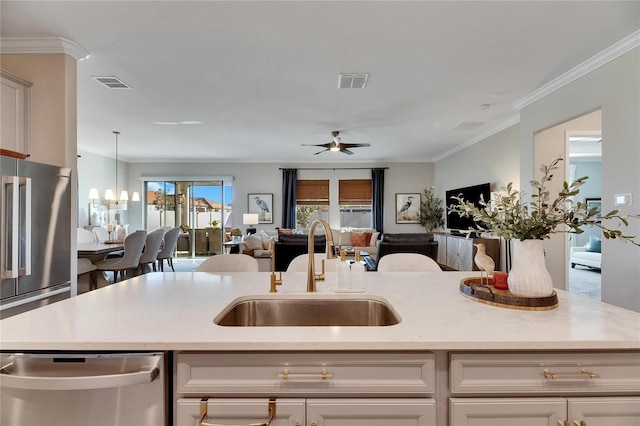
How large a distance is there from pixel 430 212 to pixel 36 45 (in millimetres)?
7587

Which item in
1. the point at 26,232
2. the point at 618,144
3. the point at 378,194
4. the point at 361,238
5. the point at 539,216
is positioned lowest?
the point at 361,238

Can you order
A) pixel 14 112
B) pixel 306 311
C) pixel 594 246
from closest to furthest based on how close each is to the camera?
pixel 306 311
pixel 14 112
pixel 594 246

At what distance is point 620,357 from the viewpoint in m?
0.97

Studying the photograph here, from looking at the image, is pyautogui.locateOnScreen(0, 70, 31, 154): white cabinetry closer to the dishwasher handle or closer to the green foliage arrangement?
the dishwasher handle

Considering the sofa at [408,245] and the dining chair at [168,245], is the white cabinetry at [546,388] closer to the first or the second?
the sofa at [408,245]

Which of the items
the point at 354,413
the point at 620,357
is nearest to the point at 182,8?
the point at 354,413

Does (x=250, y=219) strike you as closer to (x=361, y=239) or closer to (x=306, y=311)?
(x=361, y=239)

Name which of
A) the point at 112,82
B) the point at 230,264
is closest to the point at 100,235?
the point at 112,82

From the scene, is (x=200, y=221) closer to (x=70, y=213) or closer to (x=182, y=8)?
(x=70, y=213)

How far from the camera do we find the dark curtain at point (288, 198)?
27.4 feet

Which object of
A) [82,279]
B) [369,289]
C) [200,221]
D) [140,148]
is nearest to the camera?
[369,289]

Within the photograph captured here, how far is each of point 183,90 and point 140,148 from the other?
395 centimetres

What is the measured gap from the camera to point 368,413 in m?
0.96

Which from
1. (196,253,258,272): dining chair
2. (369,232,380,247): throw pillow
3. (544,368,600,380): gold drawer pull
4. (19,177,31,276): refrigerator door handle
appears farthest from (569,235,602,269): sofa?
(19,177,31,276): refrigerator door handle
